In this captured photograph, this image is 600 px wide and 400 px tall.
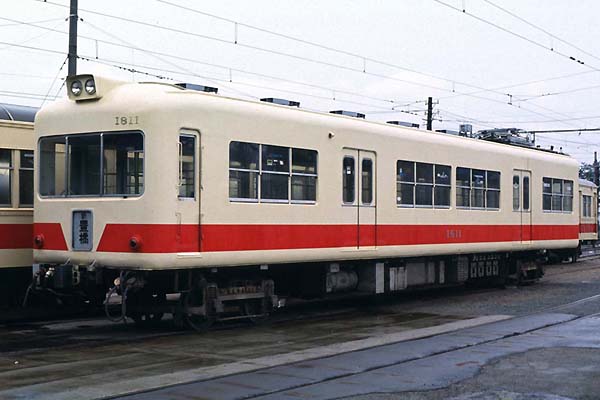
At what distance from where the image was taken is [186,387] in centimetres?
876

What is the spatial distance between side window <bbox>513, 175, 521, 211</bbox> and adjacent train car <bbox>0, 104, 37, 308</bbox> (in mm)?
11448

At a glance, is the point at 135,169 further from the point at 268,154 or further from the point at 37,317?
the point at 37,317

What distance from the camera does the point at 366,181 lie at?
15969 millimetres

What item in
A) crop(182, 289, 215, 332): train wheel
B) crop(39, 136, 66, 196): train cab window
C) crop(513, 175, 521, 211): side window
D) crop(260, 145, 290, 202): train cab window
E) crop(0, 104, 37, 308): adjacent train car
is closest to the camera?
crop(182, 289, 215, 332): train wheel

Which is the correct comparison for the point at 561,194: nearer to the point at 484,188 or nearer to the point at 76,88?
the point at 484,188

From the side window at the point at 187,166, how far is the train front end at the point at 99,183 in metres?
0.16

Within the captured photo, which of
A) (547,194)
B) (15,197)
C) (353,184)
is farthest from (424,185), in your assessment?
(15,197)

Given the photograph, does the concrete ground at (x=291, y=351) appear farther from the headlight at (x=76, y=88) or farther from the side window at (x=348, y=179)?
the headlight at (x=76, y=88)

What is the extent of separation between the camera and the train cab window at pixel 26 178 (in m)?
14.5

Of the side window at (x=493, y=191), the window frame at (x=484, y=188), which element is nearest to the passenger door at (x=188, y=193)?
the window frame at (x=484, y=188)

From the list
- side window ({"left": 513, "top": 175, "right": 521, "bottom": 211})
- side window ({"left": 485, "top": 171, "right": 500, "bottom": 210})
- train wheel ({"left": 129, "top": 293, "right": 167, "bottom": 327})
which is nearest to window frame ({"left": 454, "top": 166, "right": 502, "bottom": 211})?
side window ({"left": 485, "top": 171, "right": 500, "bottom": 210})

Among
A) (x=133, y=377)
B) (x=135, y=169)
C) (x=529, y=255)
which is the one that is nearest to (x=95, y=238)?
(x=135, y=169)

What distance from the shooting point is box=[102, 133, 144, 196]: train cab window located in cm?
1240

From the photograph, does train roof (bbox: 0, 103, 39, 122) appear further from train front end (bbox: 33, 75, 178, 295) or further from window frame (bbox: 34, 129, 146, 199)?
window frame (bbox: 34, 129, 146, 199)
